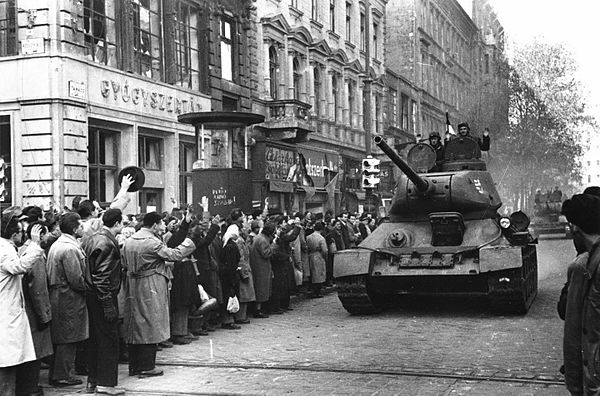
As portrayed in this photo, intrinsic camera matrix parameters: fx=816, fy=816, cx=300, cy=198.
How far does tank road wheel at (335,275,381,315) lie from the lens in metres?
13.0

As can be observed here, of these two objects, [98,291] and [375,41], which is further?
[375,41]

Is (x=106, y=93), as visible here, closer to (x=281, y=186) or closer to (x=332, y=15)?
(x=281, y=186)

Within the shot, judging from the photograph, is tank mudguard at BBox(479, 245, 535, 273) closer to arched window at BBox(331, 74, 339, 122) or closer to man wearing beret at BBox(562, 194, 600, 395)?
man wearing beret at BBox(562, 194, 600, 395)

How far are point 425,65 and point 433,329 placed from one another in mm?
39750

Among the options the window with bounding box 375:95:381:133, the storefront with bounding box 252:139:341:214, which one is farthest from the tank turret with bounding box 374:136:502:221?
the window with bounding box 375:95:381:133

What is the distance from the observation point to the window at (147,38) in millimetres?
20641

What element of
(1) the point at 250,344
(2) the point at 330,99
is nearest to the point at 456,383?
(1) the point at 250,344

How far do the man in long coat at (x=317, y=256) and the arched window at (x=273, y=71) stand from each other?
13.7 meters

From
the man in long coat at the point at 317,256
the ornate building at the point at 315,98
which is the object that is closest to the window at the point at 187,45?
the ornate building at the point at 315,98

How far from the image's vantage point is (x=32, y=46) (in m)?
17.3

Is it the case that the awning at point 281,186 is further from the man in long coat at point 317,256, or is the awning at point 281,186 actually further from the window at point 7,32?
the window at point 7,32

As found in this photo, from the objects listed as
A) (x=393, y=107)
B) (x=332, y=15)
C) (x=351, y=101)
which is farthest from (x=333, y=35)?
(x=393, y=107)

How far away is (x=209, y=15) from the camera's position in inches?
955

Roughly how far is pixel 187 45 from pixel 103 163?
207 inches
